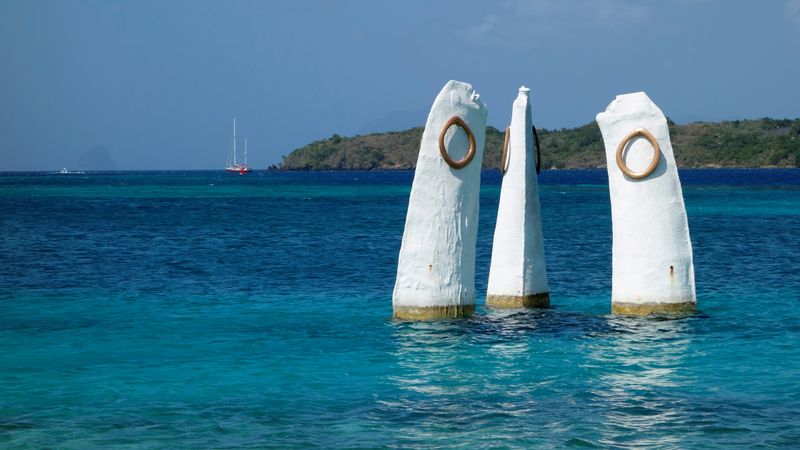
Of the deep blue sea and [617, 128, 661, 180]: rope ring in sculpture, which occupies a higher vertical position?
[617, 128, 661, 180]: rope ring in sculpture

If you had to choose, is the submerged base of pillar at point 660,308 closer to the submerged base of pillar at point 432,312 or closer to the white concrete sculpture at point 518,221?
the white concrete sculpture at point 518,221

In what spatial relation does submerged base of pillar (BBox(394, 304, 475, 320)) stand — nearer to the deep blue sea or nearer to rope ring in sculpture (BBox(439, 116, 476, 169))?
the deep blue sea

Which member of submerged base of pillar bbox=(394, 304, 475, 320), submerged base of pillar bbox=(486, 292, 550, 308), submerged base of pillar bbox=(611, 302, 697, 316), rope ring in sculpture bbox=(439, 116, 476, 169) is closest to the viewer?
rope ring in sculpture bbox=(439, 116, 476, 169)

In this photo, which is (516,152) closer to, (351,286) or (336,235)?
(351,286)

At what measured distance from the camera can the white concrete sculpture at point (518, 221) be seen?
73.7 feet

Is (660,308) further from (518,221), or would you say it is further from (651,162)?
(518,221)

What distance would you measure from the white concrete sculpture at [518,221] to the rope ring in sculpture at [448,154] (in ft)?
4.65

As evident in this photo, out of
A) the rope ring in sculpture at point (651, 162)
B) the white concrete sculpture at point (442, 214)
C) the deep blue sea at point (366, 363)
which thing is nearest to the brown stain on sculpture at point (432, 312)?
the white concrete sculpture at point (442, 214)

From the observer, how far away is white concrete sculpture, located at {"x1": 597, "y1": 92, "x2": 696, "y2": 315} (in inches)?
835

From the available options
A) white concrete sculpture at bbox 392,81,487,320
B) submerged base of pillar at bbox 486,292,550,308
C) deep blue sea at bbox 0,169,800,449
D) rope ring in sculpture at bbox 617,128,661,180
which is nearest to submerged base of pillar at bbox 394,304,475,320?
white concrete sculpture at bbox 392,81,487,320

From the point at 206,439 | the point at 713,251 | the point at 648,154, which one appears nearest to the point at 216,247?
the point at 713,251

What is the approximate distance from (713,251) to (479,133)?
21.5m

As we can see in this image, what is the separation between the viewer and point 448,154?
21.2 m

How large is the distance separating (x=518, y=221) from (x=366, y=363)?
17.7 feet
